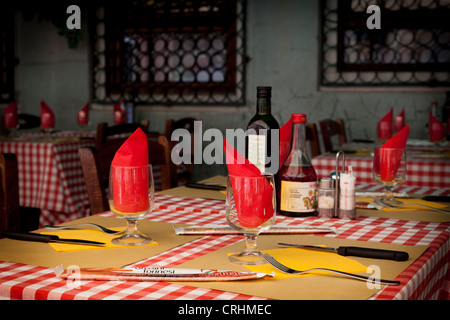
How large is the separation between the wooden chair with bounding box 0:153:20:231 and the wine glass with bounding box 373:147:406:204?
0.91m

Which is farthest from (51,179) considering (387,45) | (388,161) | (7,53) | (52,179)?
(7,53)

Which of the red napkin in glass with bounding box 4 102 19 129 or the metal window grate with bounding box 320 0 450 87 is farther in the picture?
the metal window grate with bounding box 320 0 450 87

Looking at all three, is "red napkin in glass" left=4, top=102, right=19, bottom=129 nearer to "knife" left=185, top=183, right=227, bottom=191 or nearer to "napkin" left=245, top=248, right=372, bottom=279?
"knife" left=185, top=183, right=227, bottom=191

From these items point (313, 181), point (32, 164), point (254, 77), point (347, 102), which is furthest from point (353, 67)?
point (313, 181)

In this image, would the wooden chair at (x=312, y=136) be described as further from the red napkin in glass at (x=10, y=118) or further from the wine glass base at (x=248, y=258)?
the wine glass base at (x=248, y=258)

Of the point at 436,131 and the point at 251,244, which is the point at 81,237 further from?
the point at 436,131

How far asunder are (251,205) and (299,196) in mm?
412

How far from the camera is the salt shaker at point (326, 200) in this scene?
124 centimetres

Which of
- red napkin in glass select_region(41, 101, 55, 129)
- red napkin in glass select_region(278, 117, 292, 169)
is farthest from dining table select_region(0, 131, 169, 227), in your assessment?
red napkin in glass select_region(278, 117, 292, 169)

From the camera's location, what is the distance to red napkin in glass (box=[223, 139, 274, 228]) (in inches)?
33.4

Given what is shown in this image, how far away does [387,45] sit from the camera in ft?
13.7

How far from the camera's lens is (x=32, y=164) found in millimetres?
3107

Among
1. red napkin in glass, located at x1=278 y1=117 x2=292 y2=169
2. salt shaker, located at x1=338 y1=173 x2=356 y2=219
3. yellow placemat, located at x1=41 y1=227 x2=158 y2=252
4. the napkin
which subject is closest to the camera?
the napkin

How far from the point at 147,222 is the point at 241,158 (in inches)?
15.7
